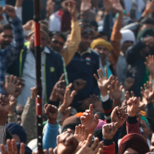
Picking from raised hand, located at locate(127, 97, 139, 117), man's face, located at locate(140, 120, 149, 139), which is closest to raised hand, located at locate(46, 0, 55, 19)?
man's face, located at locate(140, 120, 149, 139)

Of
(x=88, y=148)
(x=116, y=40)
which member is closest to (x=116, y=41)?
(x=116, y=40)

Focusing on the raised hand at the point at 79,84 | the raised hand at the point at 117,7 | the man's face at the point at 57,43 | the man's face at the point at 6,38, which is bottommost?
the raised hand at the point at 79,84

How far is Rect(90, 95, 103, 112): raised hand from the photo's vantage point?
18.3 ft

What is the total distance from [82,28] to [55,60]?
0.99 m

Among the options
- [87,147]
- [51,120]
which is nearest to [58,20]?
[51,120]

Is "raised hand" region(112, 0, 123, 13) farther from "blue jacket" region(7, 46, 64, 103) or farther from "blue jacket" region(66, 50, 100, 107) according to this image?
"blue jacket" region(7, 46, 64, 103)

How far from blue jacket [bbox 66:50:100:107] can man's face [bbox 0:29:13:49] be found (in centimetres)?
106

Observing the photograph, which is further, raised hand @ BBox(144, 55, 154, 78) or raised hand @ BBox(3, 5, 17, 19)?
raised hand @ BBox(144, 55, 154, 78)

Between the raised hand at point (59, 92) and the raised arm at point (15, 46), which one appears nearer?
the raised hand at point (59, 92)

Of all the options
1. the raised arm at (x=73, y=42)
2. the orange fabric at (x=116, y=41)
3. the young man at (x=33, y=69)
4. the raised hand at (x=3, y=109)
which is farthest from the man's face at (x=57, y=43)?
the raised hand at (x=3, y=109)

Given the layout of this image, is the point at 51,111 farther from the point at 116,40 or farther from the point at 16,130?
the point at 116,40

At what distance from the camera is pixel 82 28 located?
6473 mm

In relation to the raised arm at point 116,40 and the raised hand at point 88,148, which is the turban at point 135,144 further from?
the raised arm at point 116,40

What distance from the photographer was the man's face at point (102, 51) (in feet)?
22.2
